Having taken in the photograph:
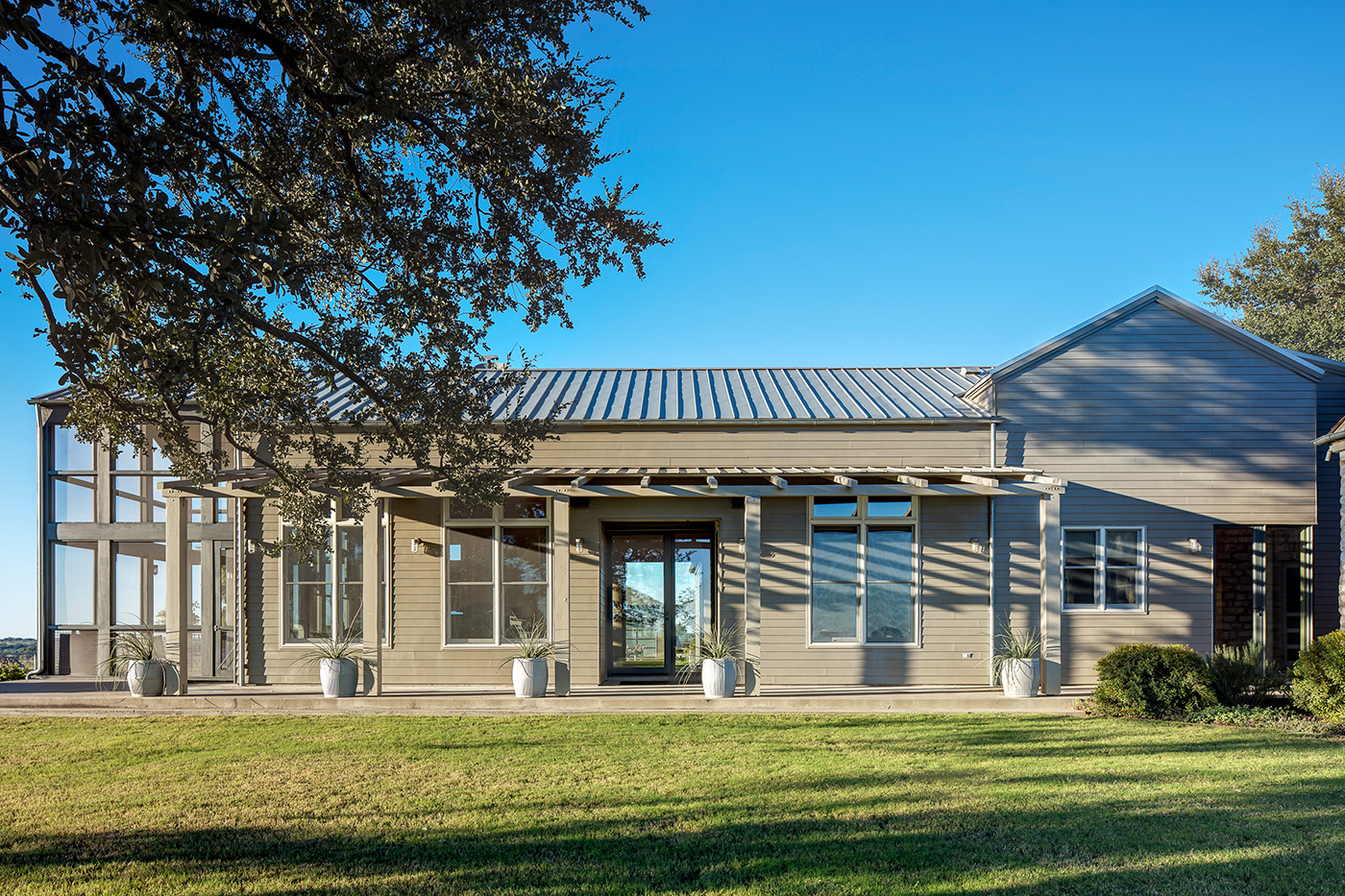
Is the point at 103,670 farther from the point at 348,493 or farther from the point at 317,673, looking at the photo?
the point at 348,493

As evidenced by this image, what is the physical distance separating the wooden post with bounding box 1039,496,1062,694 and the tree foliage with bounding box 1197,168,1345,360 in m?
21.1

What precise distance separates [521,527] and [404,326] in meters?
6.57

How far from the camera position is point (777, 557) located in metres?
13.1

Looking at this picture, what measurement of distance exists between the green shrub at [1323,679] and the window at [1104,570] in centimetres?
309

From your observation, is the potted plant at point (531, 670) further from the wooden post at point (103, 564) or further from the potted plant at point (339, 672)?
the wooden post at point (103, 564)

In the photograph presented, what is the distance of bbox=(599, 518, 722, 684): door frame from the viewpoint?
13375 mm

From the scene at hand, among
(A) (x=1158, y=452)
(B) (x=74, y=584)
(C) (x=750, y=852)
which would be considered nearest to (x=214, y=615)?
(B) (x=74, y=584)

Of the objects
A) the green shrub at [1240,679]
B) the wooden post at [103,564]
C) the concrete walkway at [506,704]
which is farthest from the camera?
the wooden post at [103,564]

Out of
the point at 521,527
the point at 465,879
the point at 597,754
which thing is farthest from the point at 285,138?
the point at 521,527

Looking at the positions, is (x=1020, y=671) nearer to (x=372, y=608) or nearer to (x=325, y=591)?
(x=372, y=608)

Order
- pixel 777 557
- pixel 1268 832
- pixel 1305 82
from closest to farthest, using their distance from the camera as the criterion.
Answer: pixel 1268 832
pixel 777 557
pixel 1305 82

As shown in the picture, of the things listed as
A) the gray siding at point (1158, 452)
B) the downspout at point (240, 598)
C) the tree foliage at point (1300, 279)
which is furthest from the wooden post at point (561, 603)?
the tree foliage at point (1300, 279)

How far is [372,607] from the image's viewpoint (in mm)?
11234

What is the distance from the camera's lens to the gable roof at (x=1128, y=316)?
1309cm
